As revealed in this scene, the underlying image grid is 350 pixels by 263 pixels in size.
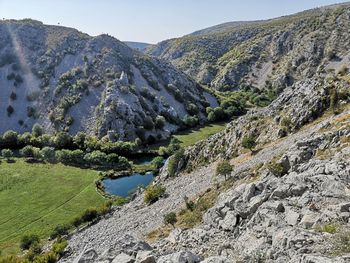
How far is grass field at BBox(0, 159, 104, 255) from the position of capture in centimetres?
8256

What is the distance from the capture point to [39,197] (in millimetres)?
101812

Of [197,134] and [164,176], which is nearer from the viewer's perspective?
[164,176]

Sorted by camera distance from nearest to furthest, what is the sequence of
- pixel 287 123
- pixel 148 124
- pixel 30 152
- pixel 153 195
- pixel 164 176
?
pixel 153 195, pixel 287 123, pixel 164 176, pixel 30 152, pixel 148 124

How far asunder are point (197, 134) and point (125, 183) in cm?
6309

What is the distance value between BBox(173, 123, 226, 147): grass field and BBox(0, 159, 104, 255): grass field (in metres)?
48.9

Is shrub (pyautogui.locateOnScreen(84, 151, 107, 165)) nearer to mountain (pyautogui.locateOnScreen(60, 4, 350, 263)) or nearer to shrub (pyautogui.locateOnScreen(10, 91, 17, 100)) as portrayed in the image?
mountain (pyautogui.locateOnScreen(60, 4, 350, 263))

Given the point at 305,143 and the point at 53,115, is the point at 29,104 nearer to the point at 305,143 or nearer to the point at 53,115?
the point at 53,115

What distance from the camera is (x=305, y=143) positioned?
50812 mm

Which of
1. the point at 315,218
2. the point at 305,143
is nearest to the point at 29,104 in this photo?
the point at 305,143

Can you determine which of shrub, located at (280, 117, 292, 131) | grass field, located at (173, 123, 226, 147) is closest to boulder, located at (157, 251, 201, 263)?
shrub, located at (280, 117, 292, 131)

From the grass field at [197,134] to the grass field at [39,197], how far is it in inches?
1925

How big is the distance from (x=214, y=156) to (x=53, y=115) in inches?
4307

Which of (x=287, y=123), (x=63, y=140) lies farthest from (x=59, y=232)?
(x=63, y=140)

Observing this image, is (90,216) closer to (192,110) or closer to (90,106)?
(90,106)
